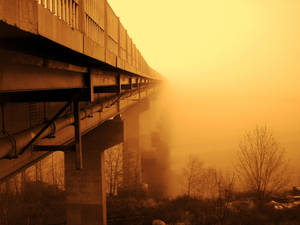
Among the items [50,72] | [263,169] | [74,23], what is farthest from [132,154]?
[50,72]

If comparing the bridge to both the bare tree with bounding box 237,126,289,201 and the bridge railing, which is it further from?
the bare tree with bounding box 237,126,289,201

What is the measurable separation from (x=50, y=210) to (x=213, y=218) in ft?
27.0

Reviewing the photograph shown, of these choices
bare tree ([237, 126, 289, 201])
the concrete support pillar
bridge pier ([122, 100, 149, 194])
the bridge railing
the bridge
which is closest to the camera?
the bridge railing

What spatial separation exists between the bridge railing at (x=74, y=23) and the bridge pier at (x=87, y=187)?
4583 mm

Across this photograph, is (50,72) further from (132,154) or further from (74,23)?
(132,154)

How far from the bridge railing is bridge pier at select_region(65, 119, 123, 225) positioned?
15.0ft

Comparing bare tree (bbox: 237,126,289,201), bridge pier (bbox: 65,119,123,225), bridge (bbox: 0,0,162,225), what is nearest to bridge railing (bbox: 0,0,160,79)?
bridge (bbox: 0,0,162,225)

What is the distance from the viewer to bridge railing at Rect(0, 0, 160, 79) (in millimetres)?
1342

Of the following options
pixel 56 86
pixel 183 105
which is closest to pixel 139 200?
pixel 56 86

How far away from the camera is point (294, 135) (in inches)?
1066

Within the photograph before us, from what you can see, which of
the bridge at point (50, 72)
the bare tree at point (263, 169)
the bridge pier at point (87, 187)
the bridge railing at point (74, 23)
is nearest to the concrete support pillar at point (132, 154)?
the bridge pier at point (87, 187)

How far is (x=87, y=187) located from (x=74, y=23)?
7809 millimetres

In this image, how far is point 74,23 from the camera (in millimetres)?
3070

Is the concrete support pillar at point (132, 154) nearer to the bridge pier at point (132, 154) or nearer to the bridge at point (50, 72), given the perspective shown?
the bridge pier at point (132, 154)
